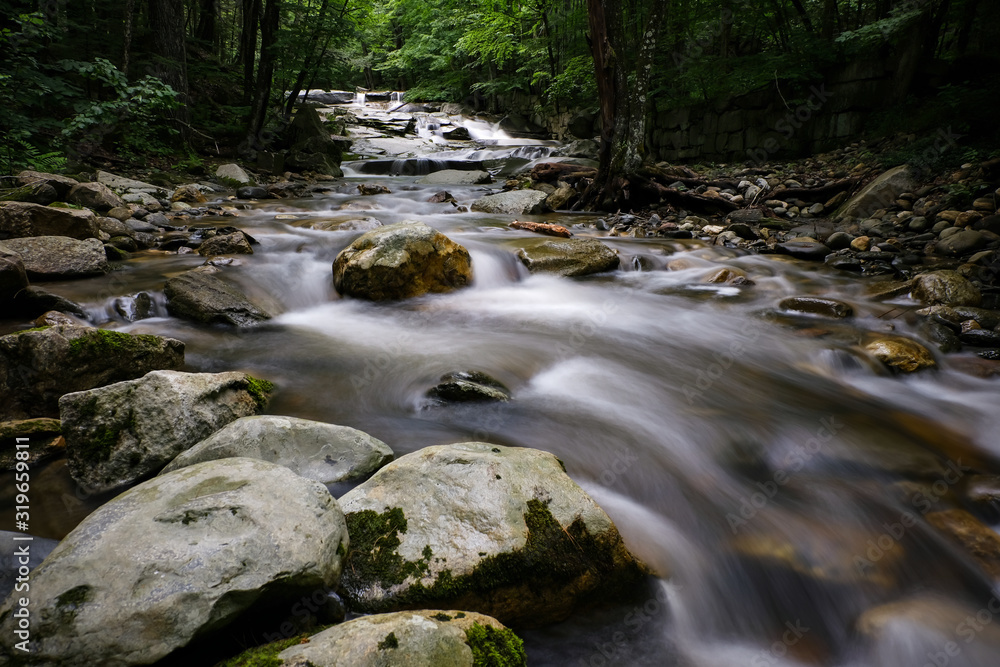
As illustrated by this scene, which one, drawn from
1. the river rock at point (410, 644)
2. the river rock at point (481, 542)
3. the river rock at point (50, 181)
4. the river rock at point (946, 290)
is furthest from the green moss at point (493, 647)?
the river rock at point (50, 181)

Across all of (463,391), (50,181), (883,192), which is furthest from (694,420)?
(50,181)

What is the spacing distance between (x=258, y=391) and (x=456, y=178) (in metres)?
12.5

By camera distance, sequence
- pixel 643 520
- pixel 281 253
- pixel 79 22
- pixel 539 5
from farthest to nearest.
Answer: pixel 539 5
pixel 79 22
pixel 281 253
pixel 643 520

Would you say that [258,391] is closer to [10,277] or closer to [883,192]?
[10,277]

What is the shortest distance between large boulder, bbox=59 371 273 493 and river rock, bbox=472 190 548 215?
851cm

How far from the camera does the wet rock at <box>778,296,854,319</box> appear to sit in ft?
17.6

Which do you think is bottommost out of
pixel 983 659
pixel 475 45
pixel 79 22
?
pixel 983 659

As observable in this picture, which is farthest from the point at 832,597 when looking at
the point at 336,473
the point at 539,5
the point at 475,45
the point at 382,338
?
the point at 475,45

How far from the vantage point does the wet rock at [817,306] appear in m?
5.36

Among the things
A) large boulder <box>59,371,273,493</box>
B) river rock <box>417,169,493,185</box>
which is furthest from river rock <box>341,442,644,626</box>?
river rock <box>417,169,493,185</box>

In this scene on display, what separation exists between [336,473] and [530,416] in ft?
4.80

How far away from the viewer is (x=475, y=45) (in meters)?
21.9

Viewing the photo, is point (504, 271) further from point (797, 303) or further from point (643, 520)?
point (643, 520)

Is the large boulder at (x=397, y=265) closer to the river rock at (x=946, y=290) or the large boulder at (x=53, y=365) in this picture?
the large boulder at (x=53, y=365)
